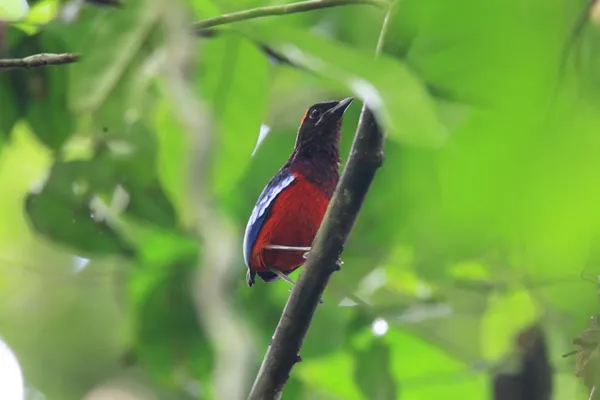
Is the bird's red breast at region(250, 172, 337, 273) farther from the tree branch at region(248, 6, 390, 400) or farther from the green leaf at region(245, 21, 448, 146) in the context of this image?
the green leaf at region(245, 21, 448, 146)

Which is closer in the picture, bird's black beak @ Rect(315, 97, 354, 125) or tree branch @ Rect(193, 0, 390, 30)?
tree branch @ Rect(193, 0, 390, 30)

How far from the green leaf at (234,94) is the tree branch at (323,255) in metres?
0.09

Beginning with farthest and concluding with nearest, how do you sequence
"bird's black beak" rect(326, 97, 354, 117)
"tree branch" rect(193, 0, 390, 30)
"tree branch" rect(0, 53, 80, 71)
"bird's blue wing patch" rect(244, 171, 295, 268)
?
1. "bird's blue wing patch" rect(244, 171, 295, 268)
2. "bird's black beak" rect(326, 97, 354, 117)
3. "tree branch" rect(0, 53, 80, 71)
4. "tree branch" rect(193, 0, 390, 30)

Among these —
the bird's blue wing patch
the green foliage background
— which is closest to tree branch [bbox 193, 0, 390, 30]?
the green foliage background

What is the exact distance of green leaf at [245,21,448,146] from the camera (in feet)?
1.20

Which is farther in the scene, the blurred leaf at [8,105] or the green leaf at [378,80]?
the blurred leaf at [8,105]

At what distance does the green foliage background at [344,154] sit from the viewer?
33cm

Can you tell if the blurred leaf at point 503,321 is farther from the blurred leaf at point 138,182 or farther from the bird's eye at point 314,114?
the blurred leaf at point 138,182

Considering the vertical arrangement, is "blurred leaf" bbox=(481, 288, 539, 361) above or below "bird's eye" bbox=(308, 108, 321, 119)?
below

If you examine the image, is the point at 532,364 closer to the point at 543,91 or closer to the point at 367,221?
the point at 367,221

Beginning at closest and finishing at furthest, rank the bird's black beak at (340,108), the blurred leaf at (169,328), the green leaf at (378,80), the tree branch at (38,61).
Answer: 1. the green leaf at (378,80)
2. the tree branch at (38,61)
3. the bird's black beak at (340,108)
4. the blurred leaf at (169,328)

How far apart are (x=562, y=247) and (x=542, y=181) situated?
29 mm

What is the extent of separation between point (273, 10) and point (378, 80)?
0.95 ft

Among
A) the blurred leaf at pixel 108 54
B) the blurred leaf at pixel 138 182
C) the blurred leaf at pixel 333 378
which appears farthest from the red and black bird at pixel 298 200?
the blurred leaf at pixel 108 54
